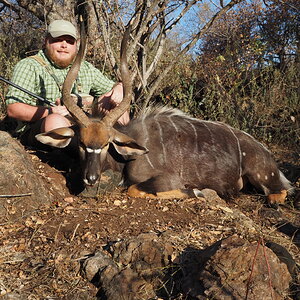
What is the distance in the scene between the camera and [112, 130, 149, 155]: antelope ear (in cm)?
352

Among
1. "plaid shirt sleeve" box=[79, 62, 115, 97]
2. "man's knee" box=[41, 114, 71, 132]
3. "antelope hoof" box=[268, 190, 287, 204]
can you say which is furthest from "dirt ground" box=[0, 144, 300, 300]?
"plaid shirt sleeve" box=[79, 62, 115, 97]

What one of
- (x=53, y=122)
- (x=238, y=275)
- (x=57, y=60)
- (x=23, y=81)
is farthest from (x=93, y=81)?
(x=238, y=275)

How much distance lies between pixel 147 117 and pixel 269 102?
216cm

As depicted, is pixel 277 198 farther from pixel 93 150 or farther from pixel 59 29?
pixel 59 29

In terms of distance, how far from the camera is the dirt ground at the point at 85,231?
2.13 metres

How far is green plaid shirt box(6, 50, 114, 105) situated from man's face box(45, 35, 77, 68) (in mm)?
90

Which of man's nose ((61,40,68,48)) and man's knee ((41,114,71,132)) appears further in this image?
man's nose ((61,40,68,48))

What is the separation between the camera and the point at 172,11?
16.6ft

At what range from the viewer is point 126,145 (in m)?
3.61

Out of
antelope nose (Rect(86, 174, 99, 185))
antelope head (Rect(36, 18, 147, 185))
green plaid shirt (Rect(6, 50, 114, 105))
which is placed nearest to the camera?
antelope nose (Rect(86, 174, 99, 185))

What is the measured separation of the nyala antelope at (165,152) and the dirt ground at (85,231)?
0.32 meters

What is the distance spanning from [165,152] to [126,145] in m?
0.45

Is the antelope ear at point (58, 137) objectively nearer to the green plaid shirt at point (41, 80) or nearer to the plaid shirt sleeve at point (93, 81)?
the green plaid shirt at point (41, 80)

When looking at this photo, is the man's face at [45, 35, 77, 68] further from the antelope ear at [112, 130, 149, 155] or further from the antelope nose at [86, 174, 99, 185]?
the antelope nose at [86, 174, 99, 185]
